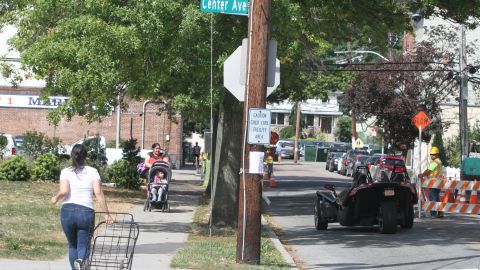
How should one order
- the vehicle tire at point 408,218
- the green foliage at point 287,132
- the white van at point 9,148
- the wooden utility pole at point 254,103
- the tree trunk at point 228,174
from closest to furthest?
the wooden utility pole at point 254,103 < the tree trunk at point 228,174 < the vehicle tire at point 408,218 < the white van at point 9,148 < the green foliage at point 287,132

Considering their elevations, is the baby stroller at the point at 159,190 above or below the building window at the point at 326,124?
below

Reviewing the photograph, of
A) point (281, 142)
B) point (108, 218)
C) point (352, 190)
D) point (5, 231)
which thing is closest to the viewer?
point (108, 218)

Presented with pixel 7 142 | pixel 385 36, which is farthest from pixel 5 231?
pixel 7 142

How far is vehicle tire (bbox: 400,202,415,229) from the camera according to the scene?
64.4 ft

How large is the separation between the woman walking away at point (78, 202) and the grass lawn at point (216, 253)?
310cm

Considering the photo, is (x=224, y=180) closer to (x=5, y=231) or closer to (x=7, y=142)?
(x=5, y=231)

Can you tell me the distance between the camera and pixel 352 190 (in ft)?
62.3

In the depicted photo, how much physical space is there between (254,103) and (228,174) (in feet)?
19.5

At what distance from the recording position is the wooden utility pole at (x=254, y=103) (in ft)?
42.0

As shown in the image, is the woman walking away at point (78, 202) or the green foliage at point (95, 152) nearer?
the woman walking away at point (78, 202)

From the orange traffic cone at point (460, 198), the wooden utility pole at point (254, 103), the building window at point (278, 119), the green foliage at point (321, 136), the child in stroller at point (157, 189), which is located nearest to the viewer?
the wooden utility pole at point (254, 103)

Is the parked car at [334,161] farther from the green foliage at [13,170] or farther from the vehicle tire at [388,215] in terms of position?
the vehicle tire at [388,215]

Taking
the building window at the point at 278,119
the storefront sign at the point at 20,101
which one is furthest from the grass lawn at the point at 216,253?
the building window at the point at 278,119

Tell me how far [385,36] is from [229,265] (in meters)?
9.33
